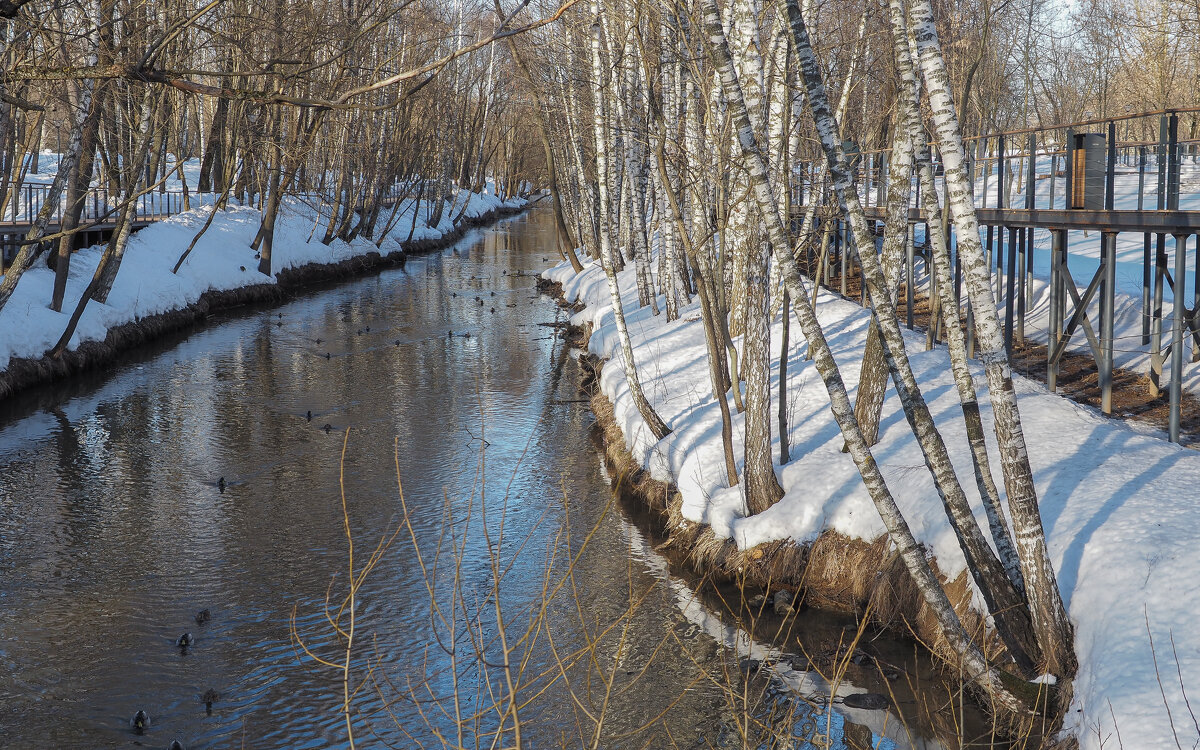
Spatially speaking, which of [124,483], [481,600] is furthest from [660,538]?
[124,483]

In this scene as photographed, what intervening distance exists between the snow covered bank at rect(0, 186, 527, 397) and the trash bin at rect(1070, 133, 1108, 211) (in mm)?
15101

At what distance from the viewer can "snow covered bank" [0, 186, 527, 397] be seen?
51.0ft

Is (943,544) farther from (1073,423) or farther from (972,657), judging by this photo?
(1073,423)

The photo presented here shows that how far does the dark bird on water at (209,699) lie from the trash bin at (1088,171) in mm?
10817

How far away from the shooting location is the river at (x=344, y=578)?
629 centimetres

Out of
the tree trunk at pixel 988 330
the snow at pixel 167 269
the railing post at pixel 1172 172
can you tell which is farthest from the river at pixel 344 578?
the railing post at pixel 1172 172

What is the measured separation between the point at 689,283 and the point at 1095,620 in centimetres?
1335

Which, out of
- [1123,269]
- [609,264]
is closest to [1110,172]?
[609,264]

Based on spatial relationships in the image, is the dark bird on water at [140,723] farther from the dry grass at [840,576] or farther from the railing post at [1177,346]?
the railing post at [1177,346]

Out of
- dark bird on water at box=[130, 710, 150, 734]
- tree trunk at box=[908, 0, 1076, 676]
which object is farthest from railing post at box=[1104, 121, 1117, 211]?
dark bird on water at box=[130, 710, 150, 734]

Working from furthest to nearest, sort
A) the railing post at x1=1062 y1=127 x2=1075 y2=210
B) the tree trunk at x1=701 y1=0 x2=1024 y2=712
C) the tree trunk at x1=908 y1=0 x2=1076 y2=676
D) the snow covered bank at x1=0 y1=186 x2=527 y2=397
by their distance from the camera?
the snow covered bank at x1=0 y1=186 x2=527 y2=397 → the railing post at x1=1062 y1=127 x2=1075 y2=210 → the tree trunk at x1=701 y1=0 x2=1024 y2=712 → the tree trunk at x1=908 y1=0 x2=1076 y2=676

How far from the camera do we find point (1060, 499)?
24.0ft

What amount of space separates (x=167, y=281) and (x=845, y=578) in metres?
17.9

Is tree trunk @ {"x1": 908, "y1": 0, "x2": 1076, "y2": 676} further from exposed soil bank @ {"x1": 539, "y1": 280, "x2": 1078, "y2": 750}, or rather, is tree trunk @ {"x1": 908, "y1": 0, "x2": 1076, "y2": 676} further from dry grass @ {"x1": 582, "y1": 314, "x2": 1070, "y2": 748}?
dry grass @ {"x1": 582, "y1": 314, "x2": 1070, "y2": 748}
